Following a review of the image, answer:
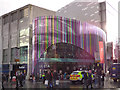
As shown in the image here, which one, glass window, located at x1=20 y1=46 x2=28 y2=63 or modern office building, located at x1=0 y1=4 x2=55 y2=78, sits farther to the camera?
glass window, located at x1=20 y1=46 x2=28 y2=63

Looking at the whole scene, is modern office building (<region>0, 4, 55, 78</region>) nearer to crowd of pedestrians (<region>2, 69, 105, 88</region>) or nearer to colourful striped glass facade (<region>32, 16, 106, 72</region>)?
colourful striped glass facade (<region>32, 16, 106, 72</region>)

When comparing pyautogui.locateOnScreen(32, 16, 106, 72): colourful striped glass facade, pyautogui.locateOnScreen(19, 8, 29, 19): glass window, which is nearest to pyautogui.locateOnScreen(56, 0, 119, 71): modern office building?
pyautogui.locateOnScreen(19, 8, 29, 19): glass window

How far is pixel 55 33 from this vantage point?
118ft

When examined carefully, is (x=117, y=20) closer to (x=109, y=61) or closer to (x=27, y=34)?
(x=109, y=61)

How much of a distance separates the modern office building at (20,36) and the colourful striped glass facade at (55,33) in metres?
4.00

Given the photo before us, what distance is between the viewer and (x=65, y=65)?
36.9 metres

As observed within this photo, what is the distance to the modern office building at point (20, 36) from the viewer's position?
134 feet

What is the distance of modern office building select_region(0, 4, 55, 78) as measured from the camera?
40875 mm

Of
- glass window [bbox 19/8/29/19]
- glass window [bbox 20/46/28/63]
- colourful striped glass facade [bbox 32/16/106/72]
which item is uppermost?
glass window [bbox 19/8/29/19]

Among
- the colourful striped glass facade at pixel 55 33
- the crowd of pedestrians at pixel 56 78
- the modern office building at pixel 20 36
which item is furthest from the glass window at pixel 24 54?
the crowd of pedestrians at pixel 56 78

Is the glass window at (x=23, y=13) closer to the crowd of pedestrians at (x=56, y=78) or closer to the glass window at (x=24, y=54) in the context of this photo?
the glass window at (x=24, y=54)

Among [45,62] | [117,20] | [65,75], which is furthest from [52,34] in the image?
[117,20]

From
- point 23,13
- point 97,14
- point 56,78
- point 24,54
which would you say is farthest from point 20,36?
point 97,14

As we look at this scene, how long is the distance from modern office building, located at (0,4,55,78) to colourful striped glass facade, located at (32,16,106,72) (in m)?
4.00
